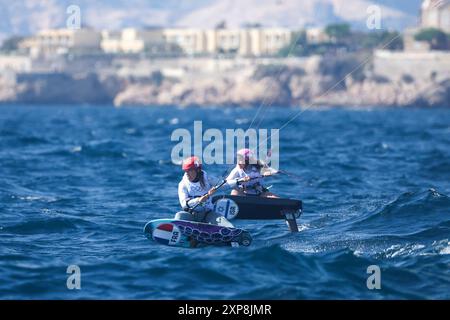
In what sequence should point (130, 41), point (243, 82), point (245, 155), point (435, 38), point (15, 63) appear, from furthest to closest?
point (130, 41), point (15, 63), point (435, 38), point (243, 82), point (245, 155)

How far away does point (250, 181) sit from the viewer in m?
22.6

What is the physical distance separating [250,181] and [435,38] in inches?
5743

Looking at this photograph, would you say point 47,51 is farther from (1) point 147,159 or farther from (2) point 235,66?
(1) point 147,159

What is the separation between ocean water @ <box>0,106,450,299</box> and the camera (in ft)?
52.1

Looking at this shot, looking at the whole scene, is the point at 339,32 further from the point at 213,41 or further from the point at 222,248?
the point at 222,248

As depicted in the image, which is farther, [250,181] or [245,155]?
[250,181]

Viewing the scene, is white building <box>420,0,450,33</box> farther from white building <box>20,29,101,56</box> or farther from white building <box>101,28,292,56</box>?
white building <box>20,29,101,56</box>

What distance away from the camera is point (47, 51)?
187625mm

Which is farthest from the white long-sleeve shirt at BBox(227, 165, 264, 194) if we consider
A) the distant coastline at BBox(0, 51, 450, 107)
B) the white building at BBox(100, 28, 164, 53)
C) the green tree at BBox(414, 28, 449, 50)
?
the white building at BBox(100, 28, 164, 53)

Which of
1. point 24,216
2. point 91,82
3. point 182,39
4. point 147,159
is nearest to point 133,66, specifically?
point 91,82

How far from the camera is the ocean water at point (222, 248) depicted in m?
15.9

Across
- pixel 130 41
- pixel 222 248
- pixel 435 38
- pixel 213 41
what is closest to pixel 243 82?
pixel 435 38

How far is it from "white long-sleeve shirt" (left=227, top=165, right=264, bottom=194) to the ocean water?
0.80 meters

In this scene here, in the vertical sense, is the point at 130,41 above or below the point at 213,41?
above
